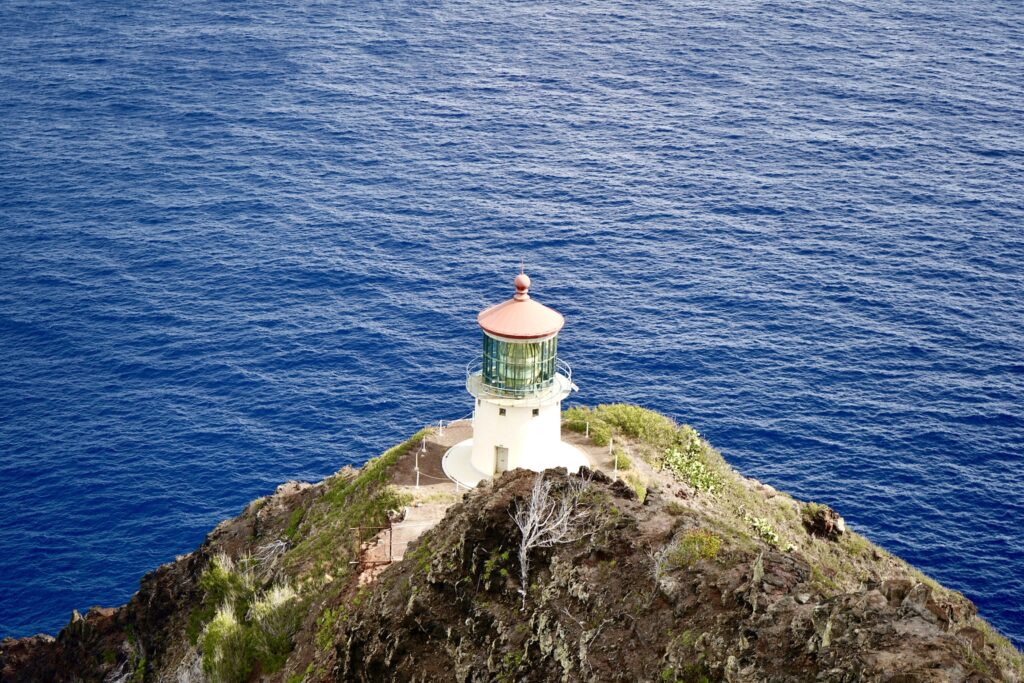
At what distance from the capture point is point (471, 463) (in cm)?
5147

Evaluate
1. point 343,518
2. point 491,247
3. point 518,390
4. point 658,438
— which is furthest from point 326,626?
point 491,247

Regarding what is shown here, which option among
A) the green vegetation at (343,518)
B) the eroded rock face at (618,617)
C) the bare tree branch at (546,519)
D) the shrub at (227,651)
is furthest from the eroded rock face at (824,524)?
the shrub at (227,651)

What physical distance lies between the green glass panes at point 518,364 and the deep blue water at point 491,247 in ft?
102

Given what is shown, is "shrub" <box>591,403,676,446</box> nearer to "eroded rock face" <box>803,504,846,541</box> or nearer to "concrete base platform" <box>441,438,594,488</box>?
"concrete base platform" <box>441,438,594,488</box>

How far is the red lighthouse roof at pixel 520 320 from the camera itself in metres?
47.8

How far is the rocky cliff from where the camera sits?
28188 mm

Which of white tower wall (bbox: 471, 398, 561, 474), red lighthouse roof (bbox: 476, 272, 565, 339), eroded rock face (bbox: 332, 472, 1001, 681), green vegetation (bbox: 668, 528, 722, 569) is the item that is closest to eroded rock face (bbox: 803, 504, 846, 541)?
white tower wall (bbox: 471, 398, 561, 474)

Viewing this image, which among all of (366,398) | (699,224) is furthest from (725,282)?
(366,398)

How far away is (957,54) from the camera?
14612cm

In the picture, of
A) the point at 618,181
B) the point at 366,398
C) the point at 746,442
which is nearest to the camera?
the point at 746,442

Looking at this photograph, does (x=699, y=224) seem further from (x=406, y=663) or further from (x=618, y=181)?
(x=406, y=663)

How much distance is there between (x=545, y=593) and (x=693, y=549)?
16.3ft

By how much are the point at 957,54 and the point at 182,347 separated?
103 metres

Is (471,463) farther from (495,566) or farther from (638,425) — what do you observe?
(495,566)
